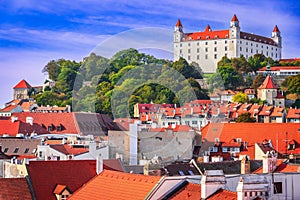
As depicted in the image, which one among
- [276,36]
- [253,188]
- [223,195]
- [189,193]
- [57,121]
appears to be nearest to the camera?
[253,188]

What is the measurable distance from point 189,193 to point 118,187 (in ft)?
9.86

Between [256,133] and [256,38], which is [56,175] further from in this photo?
[256,38]

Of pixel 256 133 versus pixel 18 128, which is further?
pixel 18 128

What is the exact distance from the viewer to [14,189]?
2650 cm

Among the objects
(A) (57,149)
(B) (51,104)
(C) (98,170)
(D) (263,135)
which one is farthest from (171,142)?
(B) (51,104)

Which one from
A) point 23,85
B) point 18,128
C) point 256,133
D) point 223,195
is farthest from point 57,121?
point 23,85

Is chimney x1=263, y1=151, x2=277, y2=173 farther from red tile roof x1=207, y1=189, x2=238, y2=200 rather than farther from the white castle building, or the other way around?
the white castle building

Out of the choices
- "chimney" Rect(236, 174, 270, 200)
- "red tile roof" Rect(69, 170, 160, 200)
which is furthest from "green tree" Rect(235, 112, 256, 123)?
"chimney" Rect(236, 174, 270, 200)

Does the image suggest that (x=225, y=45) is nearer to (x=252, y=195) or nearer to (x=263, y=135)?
(x=263, y=135)

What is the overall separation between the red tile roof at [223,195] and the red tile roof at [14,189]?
9.84m

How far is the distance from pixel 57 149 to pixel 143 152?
5353 mm

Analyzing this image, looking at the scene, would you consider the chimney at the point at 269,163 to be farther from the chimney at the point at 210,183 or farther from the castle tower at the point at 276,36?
the castle tower at the point at 276,36

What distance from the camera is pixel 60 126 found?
229 feet

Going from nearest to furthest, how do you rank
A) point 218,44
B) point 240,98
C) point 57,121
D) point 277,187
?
point 277,187
point 57,121
point 240,98
point 218,44
